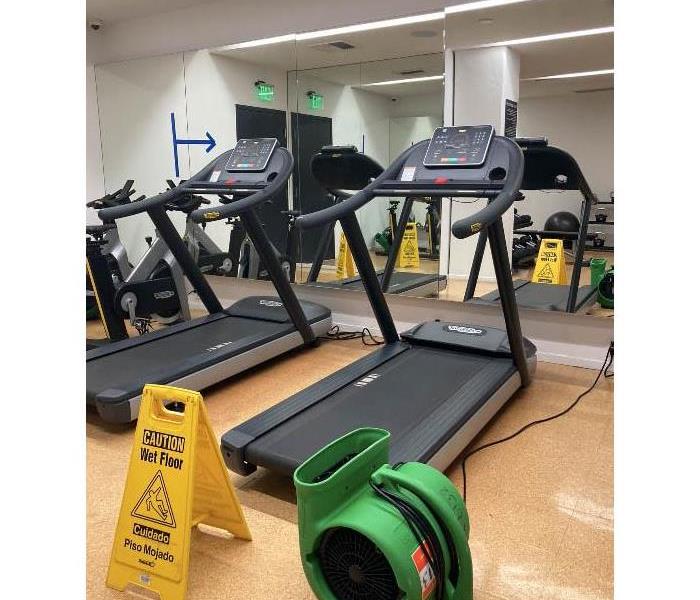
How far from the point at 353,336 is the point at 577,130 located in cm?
229

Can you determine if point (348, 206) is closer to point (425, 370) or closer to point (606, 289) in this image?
point (425, 370)

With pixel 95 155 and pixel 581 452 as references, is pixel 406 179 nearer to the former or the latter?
pixel 581 452

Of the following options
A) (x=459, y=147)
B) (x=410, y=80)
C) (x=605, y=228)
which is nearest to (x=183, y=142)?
(x=410, y=80)

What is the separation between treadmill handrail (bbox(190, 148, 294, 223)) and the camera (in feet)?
11.6

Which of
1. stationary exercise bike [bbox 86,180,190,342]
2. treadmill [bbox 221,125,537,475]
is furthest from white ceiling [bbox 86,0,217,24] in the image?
treadmill [bbox 221,125,537,475]

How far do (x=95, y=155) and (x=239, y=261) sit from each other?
2116 mm

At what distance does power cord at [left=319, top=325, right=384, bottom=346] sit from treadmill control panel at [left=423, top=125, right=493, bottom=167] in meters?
1.81

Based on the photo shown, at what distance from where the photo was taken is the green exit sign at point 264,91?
211 inches

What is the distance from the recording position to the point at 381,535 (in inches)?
62.4

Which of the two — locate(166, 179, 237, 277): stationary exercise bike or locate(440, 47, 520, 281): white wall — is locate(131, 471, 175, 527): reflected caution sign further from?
locate(166, 179, 237, 277): stationary exercise bike

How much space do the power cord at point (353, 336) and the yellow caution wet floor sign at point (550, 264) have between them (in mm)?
1327

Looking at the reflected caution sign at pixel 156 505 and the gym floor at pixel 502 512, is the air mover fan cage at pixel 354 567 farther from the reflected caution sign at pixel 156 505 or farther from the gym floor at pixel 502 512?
the reflected caution sign at pixel 156 505

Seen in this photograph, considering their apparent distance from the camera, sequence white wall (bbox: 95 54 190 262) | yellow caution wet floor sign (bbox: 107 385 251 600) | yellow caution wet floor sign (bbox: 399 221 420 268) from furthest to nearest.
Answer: white wall (bbox: 95 54 190 262), yellow caution wet floor sign (bbox: 399 221 420 268), yellow caution wet floor sign (bbox: 107 385 251 600)

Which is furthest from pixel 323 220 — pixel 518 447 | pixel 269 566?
pixel 269 566
